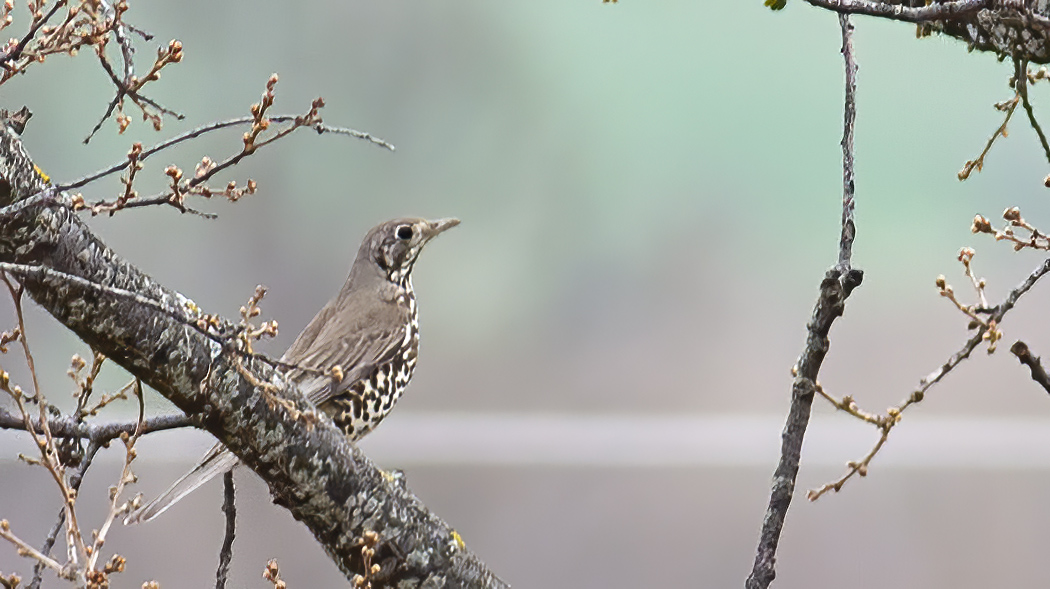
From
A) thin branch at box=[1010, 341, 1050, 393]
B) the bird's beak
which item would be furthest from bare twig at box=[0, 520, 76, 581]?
the bird's beak

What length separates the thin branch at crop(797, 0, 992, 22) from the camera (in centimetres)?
63

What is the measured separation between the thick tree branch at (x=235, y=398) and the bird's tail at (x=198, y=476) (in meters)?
0.25

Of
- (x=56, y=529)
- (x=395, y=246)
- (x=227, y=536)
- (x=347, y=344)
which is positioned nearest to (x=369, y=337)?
(x=347, y=344)

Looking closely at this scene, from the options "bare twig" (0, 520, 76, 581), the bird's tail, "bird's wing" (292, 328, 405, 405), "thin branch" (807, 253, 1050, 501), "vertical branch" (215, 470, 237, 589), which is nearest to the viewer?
"bare twig" (0, 520, 76, 581)

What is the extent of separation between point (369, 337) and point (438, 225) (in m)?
0.18

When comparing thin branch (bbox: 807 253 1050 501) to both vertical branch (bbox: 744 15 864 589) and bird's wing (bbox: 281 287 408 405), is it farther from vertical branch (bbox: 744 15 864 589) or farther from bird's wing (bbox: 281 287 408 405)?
bird's wing (bbox: 281 287 408 405)

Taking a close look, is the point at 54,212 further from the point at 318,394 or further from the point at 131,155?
the point at 318,394

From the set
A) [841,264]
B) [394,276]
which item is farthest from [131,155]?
[394,276]

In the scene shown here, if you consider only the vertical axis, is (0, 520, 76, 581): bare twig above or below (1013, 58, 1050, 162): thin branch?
below

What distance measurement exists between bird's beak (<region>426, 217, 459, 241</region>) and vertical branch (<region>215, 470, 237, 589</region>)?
1.55 feet

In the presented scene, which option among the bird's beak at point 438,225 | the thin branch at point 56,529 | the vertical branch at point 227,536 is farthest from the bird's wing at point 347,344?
the thin branch at point 56,529

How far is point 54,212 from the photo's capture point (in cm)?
71

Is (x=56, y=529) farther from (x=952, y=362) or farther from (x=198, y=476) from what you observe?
(x=952, y=362)

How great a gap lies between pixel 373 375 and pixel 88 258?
617mm
